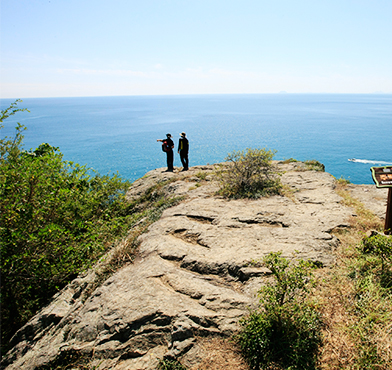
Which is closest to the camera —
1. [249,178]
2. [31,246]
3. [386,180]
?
[386,180]

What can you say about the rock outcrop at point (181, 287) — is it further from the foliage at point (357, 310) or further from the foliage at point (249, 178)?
the foliage at point (249, 178)

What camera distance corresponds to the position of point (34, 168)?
8.88 meters

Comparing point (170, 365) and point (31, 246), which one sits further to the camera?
point (31, 246)

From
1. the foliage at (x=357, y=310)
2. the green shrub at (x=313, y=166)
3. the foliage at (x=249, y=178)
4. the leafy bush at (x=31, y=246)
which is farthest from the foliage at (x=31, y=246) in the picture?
the green shrub at (x=313, y=166)

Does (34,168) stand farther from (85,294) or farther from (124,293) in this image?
(124,293)

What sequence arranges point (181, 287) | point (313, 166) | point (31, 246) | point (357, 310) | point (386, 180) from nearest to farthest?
point (357, 310) → point (181, 287) → point (386, 180) → point (31, 246) → point (313, 166)

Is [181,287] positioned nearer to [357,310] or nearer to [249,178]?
[357,310]

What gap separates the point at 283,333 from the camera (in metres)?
4.10

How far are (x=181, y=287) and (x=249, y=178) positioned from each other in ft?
22.5

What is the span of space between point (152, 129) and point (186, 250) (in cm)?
10428

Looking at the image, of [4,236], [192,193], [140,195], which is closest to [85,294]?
[4,236]

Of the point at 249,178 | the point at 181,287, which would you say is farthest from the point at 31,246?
the point at 249,178

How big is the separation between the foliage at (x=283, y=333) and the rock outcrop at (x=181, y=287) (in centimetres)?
44

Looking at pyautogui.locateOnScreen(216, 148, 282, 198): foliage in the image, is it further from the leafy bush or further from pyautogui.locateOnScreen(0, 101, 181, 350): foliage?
the leafy bush
